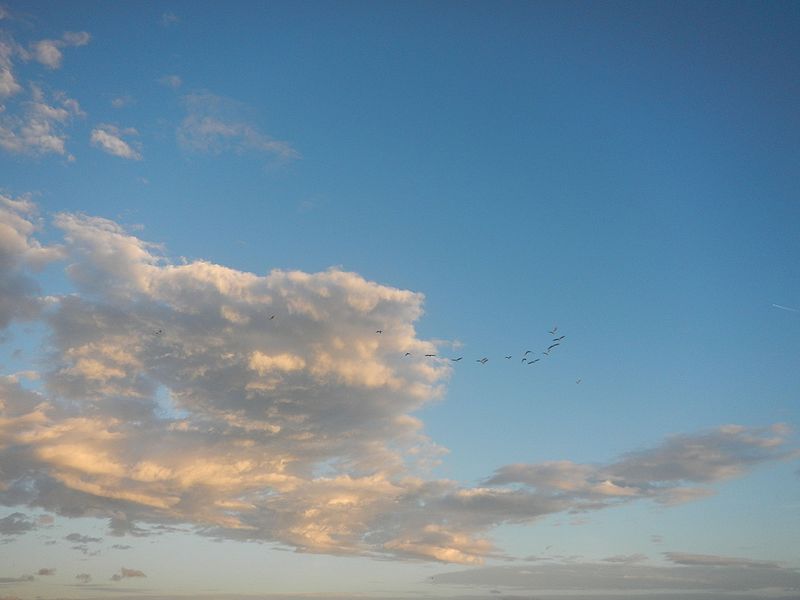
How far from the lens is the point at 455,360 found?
502 ft

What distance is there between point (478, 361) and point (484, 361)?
9.10ft

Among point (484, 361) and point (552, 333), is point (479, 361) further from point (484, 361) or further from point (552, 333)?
point (552, 333)

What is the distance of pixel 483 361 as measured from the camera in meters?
155

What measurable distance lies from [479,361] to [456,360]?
725 centimetres

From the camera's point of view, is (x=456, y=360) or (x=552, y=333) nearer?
(x=552, y=333)

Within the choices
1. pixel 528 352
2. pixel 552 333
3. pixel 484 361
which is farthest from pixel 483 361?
pixel 552 333

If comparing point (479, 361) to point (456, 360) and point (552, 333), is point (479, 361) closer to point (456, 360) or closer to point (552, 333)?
point (456, 360)

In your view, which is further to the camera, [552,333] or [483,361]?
[483,361]

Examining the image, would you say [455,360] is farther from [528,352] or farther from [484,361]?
[528,352]

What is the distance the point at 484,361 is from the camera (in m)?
156

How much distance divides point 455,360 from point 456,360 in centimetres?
51

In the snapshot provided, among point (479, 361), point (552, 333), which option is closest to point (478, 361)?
point (479, 361)

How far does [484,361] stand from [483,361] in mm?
640

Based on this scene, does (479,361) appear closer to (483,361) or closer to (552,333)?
(483,361)
